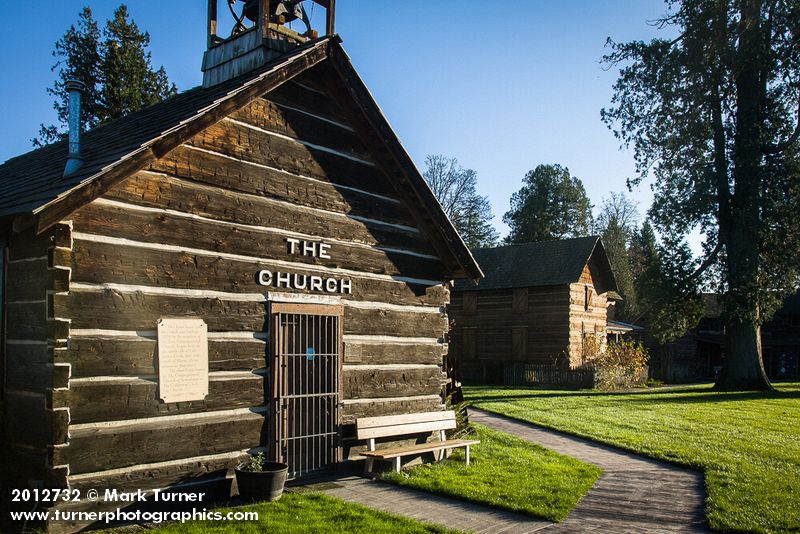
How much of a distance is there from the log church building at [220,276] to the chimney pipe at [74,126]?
0.10 ft

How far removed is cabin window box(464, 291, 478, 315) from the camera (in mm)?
36031

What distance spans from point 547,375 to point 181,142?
1038 inches

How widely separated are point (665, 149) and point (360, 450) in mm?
26634

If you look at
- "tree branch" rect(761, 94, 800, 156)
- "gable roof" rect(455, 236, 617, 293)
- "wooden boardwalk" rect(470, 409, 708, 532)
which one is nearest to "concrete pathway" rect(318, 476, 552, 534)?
"wooden boardwalk" rect(470, 409, 708, 532)

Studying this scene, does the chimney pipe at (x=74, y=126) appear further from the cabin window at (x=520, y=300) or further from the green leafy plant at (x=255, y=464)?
the cabin window at (x=520, y=300)

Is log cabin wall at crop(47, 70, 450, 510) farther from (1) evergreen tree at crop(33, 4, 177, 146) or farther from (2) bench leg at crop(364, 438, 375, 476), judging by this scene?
(1) evergreen tree at crop(33, 4, 177, 146)

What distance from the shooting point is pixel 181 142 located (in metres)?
8.49

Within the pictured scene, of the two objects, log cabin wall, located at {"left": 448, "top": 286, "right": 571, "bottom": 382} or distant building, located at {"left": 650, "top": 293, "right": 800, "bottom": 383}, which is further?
distant building, located at {"left": 650, "top": 293, "right": 800, "bottom": 383}

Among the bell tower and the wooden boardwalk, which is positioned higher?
the bell tower

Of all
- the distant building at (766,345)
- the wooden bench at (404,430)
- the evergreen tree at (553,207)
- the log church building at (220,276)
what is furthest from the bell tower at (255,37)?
the evergreen tree at (553,207)

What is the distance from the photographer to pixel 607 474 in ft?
37.2

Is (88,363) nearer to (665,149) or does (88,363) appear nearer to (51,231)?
(51,231)

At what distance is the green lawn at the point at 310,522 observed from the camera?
7375 millimetres

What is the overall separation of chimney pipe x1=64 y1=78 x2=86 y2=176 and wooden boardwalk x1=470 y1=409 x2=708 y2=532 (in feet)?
24.1
